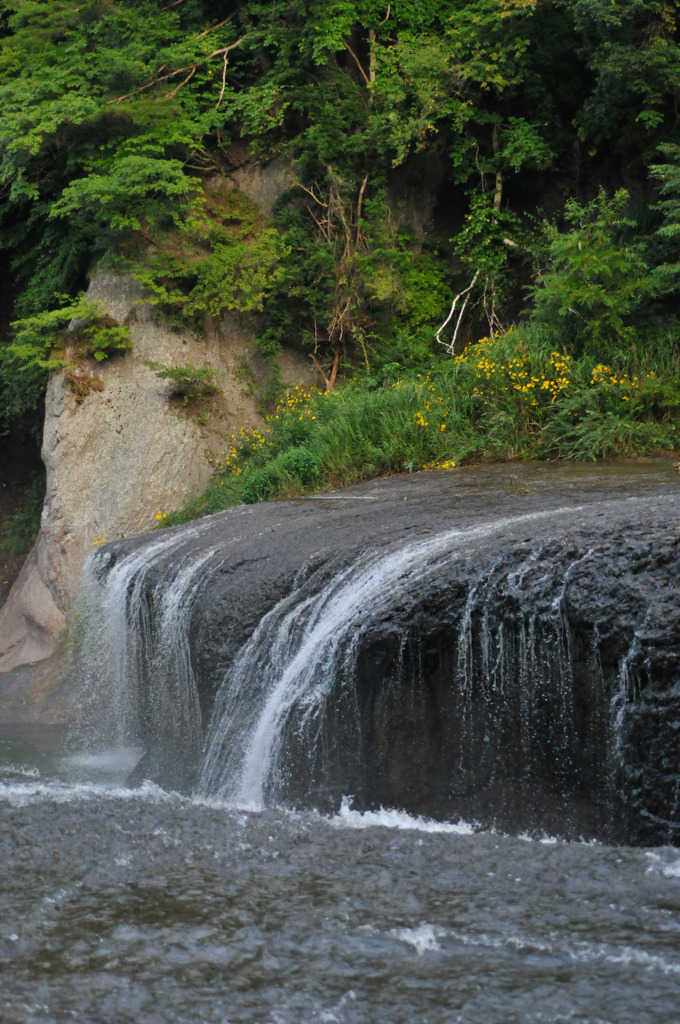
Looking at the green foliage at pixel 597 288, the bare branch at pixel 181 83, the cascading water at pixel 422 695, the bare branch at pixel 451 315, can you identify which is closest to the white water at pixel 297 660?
the cascading water at pixel 422 695

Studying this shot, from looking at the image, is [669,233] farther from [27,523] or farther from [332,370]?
[27,523]

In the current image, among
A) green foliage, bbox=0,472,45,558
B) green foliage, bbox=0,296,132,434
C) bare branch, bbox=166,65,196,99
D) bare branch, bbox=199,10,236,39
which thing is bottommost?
green foliage, bbox=0,472,45,558

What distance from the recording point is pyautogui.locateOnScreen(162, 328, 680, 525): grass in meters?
8.30

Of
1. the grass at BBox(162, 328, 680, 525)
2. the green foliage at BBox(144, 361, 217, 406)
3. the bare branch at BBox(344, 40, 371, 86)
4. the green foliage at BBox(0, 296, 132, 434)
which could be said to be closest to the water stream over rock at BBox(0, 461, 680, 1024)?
the grass at BBox(162, 328, 680, 525)

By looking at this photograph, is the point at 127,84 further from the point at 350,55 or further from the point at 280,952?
the point at 280,952

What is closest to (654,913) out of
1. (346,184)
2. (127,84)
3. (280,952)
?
Result: (280,952)

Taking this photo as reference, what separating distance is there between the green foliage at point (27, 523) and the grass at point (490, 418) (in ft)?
15.8

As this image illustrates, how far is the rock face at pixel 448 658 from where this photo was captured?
392 cm

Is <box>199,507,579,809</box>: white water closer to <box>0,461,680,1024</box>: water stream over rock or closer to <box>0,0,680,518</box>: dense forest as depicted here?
<box>0,461,680,1024</box>: water stream over rock

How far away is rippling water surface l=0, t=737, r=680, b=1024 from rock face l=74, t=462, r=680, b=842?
81 cm

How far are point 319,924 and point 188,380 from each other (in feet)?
33.1

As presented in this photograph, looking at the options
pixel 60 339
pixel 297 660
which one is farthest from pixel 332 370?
pixel 297 660

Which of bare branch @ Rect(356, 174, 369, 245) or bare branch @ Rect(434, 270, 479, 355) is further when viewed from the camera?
bare branch @ Rect(356, 174, 369, 245)

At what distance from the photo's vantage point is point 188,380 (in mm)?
12156
